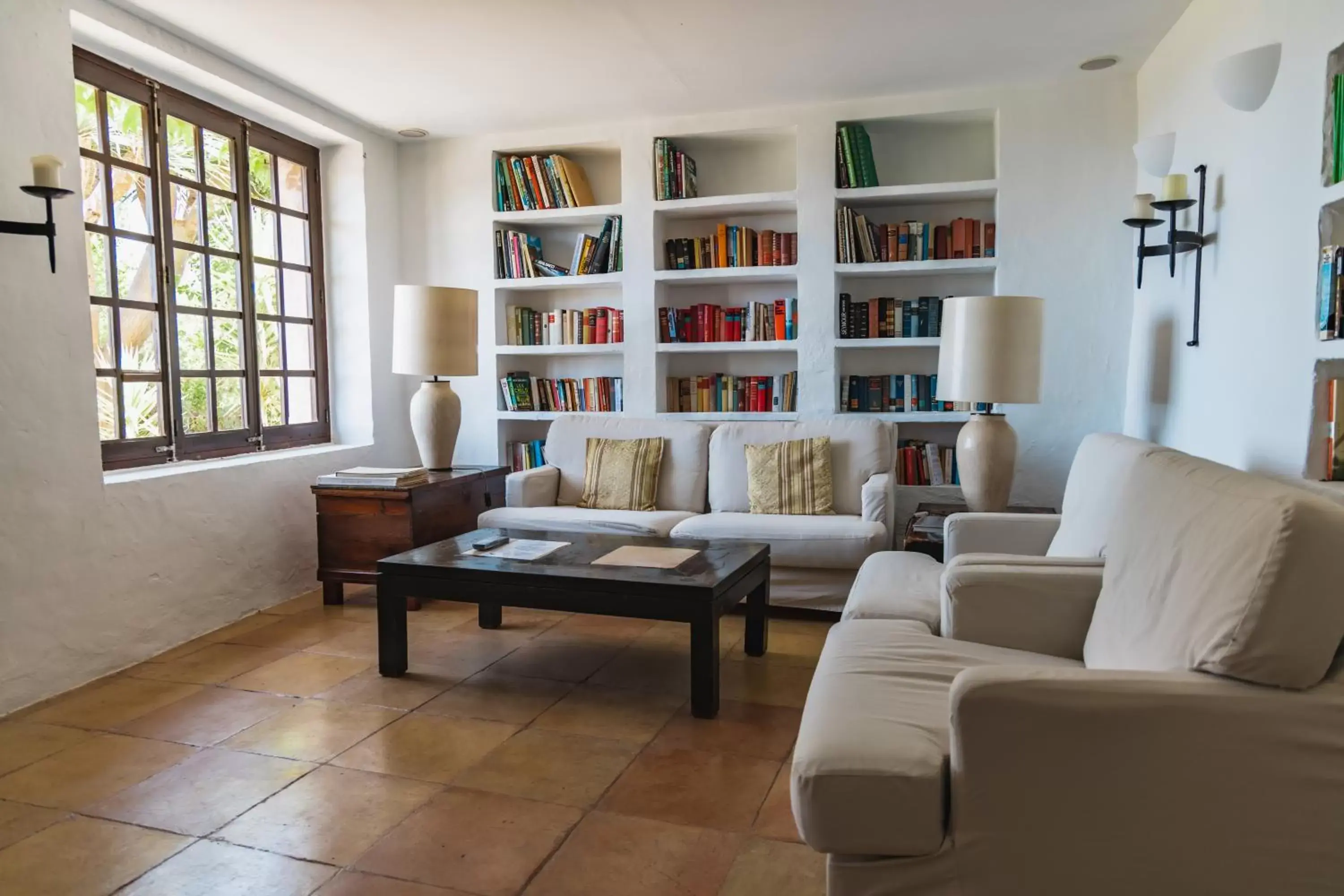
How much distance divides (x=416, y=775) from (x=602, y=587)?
0.76 meters

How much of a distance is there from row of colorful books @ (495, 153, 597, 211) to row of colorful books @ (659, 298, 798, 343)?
835mm

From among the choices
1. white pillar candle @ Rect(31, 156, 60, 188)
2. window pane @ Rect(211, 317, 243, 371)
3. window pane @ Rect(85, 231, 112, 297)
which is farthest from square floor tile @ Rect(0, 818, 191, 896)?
window pane @ Rect(211, 317, 243, 371)

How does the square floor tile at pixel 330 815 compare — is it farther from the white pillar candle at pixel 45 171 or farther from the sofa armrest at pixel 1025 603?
the white pillar candle at pixel 45 171

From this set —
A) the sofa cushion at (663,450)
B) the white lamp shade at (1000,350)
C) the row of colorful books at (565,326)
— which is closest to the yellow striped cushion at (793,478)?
the sofa cushion at (663,450)

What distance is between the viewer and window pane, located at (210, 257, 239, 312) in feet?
12.8

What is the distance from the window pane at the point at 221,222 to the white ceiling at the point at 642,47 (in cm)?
62

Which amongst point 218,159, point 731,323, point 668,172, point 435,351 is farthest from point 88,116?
point 731,323

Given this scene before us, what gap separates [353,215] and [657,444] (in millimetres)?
2116

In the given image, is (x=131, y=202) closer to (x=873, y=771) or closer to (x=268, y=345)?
(x=268, y=345)

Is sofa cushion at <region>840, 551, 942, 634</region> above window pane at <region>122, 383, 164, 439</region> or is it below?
below

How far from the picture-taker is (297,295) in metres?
4.57

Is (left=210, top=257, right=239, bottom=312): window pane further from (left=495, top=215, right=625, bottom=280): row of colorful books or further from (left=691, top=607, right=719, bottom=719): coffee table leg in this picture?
(left=691, top=607, right=719, bottom=719): coffee table leg

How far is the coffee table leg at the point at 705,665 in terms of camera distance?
2615 millimetres

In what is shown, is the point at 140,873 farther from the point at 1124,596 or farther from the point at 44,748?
the point at 1124,596
